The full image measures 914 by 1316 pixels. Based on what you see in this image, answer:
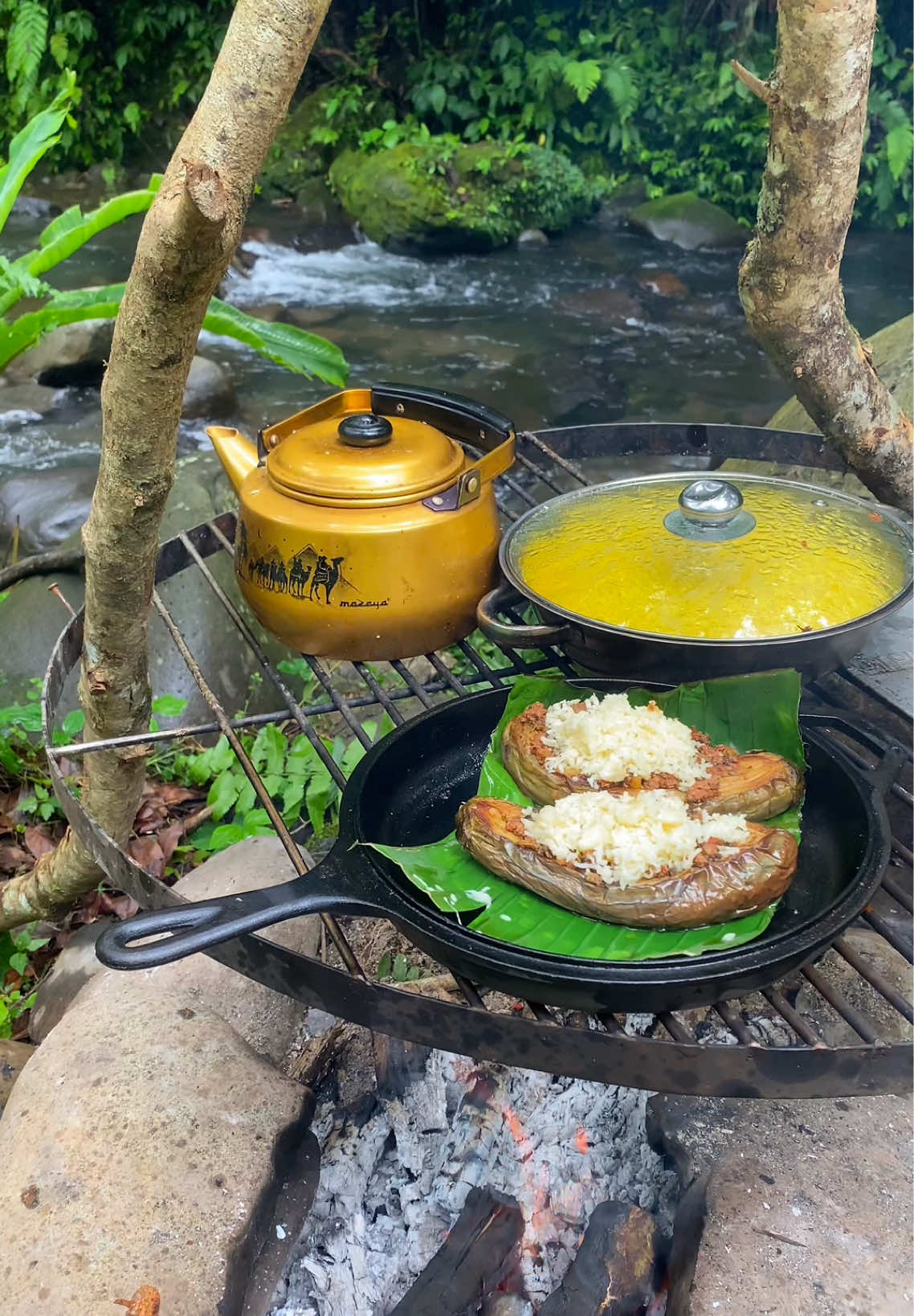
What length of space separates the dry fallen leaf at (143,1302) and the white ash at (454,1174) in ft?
0.96

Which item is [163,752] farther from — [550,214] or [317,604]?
[550,214]

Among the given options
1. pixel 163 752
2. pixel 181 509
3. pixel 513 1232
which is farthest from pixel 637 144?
pixel 513 1232

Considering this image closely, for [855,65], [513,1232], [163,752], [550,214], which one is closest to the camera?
[855,65]

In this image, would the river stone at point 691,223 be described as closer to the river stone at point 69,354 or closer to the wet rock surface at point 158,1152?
the river stone at point 69,354

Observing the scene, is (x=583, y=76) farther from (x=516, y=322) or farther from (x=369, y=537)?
(x=369, y=537)

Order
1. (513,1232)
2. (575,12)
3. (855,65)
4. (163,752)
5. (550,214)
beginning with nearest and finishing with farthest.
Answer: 1. (855,65)
2. (513,1232)
3. (163,752)
4. (550,214)
5. (575,12)

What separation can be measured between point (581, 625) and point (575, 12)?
14.8 m

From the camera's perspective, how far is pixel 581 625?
6.81ft

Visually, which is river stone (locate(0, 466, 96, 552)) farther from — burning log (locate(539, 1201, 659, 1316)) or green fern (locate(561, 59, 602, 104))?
green fern (locate(561, 59, 602, 104))

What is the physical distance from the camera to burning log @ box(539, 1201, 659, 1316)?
6.25 feet

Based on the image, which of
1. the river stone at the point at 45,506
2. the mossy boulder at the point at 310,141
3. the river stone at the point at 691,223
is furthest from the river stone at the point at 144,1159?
the mossy boulder at the point at 310,141

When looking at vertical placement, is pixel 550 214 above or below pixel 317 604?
below

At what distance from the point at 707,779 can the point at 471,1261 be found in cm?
105

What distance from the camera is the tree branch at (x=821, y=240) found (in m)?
1.92
